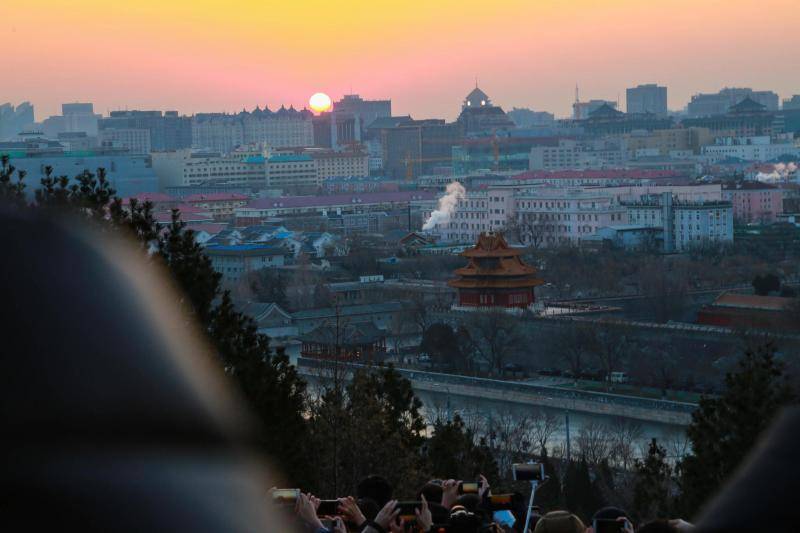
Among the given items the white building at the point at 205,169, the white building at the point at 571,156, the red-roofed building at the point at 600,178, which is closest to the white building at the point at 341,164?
the white building at the point at 205,169

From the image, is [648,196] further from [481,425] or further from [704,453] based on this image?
[704,453]

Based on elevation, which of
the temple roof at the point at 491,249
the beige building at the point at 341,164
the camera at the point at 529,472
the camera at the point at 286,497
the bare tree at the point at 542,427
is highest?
the camera at the point at 286,497

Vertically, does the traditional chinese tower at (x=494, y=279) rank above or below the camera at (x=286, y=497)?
below

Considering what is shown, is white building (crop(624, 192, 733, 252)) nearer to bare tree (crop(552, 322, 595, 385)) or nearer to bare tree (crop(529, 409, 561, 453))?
bare tree (crop(552, 322, 595, 385))

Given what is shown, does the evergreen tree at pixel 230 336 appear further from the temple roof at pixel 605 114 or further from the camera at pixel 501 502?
the temple roof at pixel 605 114

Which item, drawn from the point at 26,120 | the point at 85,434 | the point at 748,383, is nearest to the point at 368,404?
the point at 748,383

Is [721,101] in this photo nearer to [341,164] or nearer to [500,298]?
[341,164]

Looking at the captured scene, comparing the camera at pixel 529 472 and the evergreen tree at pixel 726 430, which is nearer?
the camera at pixel 529 472
